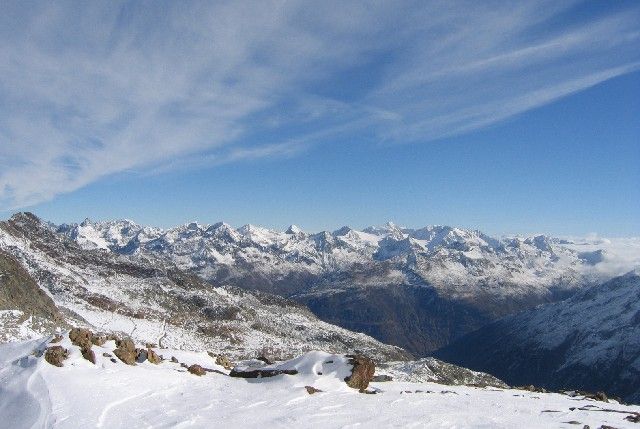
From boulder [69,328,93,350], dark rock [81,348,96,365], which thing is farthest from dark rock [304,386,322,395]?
boulder [69,328,93,350]

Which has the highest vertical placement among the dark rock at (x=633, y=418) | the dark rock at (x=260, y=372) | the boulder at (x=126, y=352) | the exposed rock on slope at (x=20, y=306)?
the exposed rock on slope at (x=20, y=306)

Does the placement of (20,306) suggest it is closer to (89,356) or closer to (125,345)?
(125,345)

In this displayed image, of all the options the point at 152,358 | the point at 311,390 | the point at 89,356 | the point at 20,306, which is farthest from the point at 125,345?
the point at 20,306

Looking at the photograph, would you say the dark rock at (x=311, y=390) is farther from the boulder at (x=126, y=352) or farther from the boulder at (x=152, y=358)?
the boulder at (x=152, y=358)

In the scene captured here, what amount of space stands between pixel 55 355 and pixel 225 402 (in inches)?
416

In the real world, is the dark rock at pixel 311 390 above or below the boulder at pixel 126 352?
below

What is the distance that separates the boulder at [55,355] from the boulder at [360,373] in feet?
52.0

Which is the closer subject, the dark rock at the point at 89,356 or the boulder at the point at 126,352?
the dark rock at the point at 89,356

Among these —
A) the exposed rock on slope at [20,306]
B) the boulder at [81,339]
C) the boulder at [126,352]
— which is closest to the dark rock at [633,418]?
the boulder at [126,352]

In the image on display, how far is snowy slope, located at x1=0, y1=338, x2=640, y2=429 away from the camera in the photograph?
2222 cm

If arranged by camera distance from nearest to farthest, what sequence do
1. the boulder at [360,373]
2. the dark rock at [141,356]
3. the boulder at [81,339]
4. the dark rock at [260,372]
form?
1. the boulder at [360,373]
2. the dark rock at [260,372]
3. the boulder at [81,339]
4. the dark rock at [141,356]

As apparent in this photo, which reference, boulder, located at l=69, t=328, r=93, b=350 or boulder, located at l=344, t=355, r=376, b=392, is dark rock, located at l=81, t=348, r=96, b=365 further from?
boulder, located at l=344, t=355, r=376, b=392

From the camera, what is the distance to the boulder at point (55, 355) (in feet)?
93.4

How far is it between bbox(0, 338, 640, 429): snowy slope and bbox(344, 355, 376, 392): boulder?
1.79 ft
